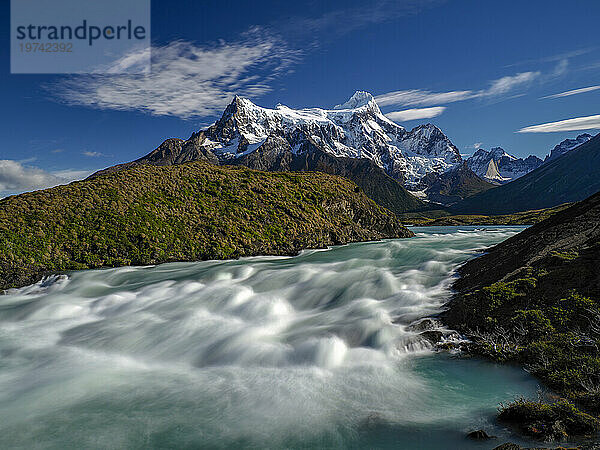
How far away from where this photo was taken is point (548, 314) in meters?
10.2


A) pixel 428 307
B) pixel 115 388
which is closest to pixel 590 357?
pixel 428 307

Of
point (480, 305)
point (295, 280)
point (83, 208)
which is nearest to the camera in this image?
point (480, 305)

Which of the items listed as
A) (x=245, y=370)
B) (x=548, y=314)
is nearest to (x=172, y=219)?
(x=245, y=370)

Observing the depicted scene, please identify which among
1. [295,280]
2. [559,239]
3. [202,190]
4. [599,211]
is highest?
[202,190]

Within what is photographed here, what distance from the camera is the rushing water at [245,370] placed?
24.8ft

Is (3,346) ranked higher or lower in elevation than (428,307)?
lower

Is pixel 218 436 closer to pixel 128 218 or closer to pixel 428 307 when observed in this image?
pixel 428 307

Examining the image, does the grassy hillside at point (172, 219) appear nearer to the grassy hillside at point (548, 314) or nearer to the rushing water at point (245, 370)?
the rushing water at point (245, 370)

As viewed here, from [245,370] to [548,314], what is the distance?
9.53 metres

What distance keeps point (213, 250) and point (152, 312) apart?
14.4 meters

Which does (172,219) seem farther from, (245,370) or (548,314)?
(548,314)

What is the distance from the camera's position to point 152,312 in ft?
52.8

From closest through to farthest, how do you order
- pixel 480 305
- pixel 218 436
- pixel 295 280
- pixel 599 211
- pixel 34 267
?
pixel 218 436 → pixel 480 305 → pixel 599 211 → pixel 295 280 → pixel 34 267

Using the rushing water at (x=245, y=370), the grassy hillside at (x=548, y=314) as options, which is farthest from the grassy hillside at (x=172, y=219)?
the grassy hillside at (x=548, y=314)
